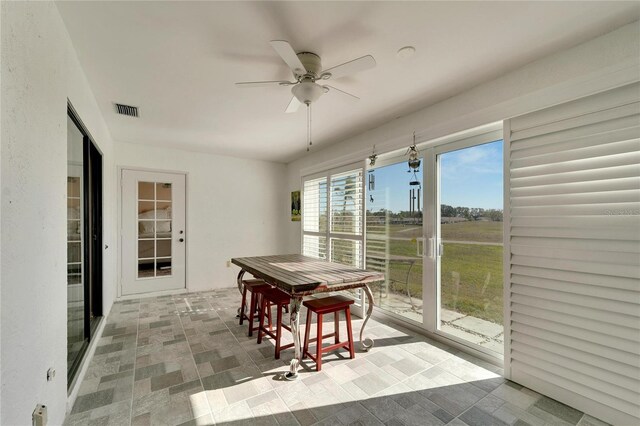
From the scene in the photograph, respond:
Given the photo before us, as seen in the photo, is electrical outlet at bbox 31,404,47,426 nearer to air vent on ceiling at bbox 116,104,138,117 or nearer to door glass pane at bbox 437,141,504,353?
air vent on ceiling at bbox 116,104,138,117

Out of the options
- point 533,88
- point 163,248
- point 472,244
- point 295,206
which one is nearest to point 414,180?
point 472,244

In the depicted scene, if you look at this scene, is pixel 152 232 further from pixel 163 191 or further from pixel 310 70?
pixel 310 70

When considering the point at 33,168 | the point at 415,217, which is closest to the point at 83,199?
the point at 33,168

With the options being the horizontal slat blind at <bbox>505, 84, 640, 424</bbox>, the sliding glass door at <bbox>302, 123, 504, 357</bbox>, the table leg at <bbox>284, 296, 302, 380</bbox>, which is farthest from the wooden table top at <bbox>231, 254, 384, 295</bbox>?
the horizontal slat blind at <bbox>505, 84, 640, 424</bbox>

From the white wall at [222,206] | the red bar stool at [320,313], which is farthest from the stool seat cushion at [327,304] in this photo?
the white wall at [222,206]

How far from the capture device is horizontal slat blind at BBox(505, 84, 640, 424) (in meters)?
1.65

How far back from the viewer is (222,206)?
16.7 feet

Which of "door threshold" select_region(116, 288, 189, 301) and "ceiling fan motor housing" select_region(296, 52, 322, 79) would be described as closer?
"ceiling fan motor housing" select_region(296, 52, 322, 79)

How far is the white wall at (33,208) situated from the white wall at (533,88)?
2903 millimetres

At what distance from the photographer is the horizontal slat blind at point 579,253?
64.9 inches

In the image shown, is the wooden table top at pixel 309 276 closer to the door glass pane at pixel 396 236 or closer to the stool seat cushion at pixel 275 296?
the stool seat cushion at pixel 275 296

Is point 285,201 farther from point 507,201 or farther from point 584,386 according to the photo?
point 584,386

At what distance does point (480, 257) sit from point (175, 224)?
4485 mm

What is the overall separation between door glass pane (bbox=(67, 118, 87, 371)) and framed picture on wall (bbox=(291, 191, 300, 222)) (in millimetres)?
3314
